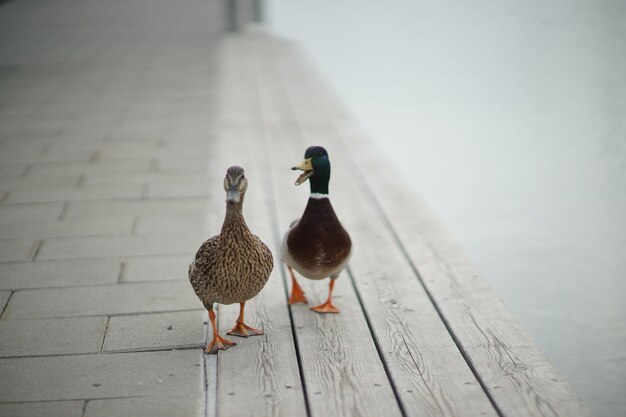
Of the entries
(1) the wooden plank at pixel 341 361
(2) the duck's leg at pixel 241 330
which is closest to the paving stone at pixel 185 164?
(1) the wooden plank at pixel 341 361

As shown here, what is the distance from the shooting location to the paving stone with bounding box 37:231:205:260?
3.88m

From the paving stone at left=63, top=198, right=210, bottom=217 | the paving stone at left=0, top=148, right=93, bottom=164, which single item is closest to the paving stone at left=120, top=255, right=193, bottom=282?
the paving stone at left=63, top=198, right=210, bottom=217

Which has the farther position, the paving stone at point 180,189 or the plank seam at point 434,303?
the paving stone at point 180,189

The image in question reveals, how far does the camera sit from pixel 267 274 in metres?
2.88

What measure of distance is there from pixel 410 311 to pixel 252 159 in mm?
2666

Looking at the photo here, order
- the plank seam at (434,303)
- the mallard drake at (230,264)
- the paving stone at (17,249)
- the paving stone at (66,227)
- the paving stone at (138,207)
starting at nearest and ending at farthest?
1. the plank seam at (434,303)
2. the mallard drake at (230,264)
3. the paving stone at (17,249)
4. the paving stone at (66,227)
5. the paving stone at (138,207)

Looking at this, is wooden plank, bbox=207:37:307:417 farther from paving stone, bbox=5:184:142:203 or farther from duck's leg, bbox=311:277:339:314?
paving stone, bbox=5:184:142:203

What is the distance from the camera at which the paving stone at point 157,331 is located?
9.64 ft

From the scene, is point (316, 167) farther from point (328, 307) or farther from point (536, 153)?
point (536, 153)

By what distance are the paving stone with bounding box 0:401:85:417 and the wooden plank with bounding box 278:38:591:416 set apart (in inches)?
55.8

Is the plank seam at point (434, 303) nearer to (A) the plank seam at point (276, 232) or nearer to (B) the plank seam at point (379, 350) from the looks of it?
A: (B) the plank seam at point (379, 350)

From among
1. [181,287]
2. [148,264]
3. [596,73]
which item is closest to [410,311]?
[181,287]

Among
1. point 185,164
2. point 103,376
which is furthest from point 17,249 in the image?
point 185,164

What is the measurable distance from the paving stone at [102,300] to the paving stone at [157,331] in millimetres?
77
